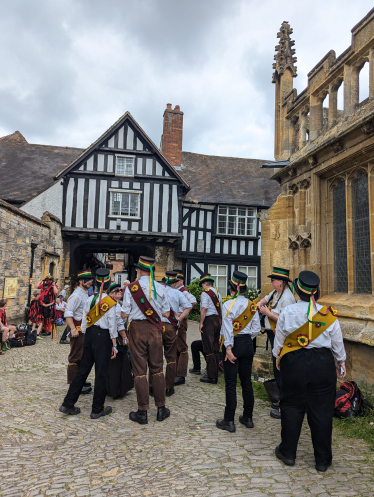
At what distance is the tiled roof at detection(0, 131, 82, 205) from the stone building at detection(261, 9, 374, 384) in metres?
12.4

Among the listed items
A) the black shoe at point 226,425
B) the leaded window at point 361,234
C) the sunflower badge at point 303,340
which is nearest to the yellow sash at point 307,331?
the sunflower badge at point 303,340

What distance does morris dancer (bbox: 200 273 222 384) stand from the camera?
616cm

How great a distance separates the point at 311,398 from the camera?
3182mm

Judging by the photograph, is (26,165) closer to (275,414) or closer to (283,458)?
(275,414)

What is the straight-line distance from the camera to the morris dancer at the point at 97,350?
14.2 feet

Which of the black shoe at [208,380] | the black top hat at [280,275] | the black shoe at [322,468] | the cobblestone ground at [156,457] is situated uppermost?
the black top hat at [280,275]

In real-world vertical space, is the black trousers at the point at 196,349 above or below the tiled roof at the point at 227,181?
below

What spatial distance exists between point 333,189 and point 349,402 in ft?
10.9

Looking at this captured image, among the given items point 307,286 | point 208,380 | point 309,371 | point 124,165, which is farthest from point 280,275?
point 124,165

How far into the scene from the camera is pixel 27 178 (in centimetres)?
1852

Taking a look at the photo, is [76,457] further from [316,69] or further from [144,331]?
[316,69]

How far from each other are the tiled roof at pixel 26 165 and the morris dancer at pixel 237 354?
14.1 m

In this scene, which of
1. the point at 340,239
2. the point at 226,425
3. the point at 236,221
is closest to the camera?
the point at 226,425

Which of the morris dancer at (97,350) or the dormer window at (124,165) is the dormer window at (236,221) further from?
the morris dancer at (97,350)
